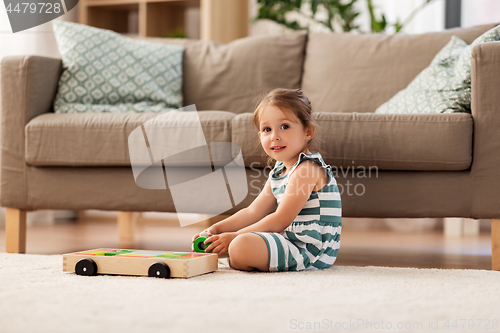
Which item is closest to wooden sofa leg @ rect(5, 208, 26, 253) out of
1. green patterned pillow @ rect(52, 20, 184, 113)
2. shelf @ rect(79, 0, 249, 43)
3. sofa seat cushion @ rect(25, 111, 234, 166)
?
sofa seat cushion @ rect(25, 111, 234, 166)

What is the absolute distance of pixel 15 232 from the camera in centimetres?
161

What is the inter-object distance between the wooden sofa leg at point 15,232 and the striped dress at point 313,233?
34.4 inches

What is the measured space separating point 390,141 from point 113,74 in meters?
1.08

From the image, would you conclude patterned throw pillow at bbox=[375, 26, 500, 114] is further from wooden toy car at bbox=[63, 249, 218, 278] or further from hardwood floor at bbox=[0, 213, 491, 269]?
wooden toy car at bbox=[63, 249, 218, 278]

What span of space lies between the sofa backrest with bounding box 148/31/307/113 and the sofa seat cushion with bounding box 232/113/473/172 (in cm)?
65

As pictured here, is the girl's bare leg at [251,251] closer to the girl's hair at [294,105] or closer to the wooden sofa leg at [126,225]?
the girl's hair at [294,105]

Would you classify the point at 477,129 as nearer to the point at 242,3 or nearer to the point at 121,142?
the point at 121,142

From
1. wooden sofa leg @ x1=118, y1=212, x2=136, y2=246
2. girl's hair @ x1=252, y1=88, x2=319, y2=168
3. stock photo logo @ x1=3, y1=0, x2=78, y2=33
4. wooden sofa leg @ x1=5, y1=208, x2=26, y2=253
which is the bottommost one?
wooden sofa leg @ x1=118, y1=212, x2=136, y2=246

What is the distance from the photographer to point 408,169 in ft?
4.65

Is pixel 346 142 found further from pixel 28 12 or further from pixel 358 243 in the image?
pixel 28 12

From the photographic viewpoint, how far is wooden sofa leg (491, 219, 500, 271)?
135 centimetres

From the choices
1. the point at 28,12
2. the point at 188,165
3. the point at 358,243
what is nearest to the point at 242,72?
the point at 188,165

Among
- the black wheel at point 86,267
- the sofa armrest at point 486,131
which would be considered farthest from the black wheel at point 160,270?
the sofa armrest at point 486,131

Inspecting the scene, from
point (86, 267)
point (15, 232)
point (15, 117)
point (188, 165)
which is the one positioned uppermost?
point (15, 117)
